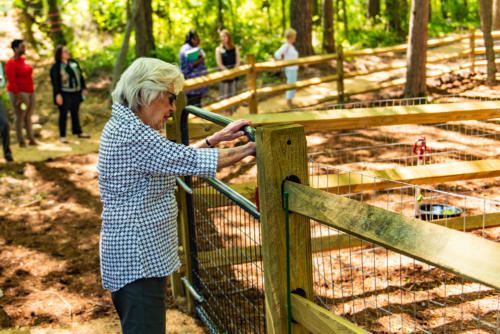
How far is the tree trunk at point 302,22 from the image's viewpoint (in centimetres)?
1492

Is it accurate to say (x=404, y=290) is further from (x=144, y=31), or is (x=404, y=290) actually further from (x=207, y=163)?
(x=144, y=31)

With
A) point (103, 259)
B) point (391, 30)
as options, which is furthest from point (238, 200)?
point (391, 30)

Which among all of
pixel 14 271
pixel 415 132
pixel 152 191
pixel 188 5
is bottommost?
pixel 14 271

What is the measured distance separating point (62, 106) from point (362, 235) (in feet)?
32.7

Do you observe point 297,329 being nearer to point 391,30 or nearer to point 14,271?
point 14,271

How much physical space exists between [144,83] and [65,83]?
28.5ft

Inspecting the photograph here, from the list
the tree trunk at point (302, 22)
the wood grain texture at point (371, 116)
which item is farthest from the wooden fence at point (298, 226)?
the tree trunk at point (302, 22)

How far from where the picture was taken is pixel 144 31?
14.7 m

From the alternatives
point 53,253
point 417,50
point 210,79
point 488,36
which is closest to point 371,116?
point 53,253

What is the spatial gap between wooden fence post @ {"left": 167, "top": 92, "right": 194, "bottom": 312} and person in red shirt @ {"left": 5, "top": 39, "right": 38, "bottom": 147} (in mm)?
6730

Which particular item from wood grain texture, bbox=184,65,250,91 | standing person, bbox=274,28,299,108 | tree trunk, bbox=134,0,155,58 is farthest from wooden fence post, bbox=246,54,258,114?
tree trunk, bbox=134,0,155,58

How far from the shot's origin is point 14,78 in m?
9.95

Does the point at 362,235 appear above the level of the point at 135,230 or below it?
above

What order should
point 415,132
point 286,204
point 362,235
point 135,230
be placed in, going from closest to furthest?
point 362,235 < point 286,204 < point 135,230 < point 415,132
